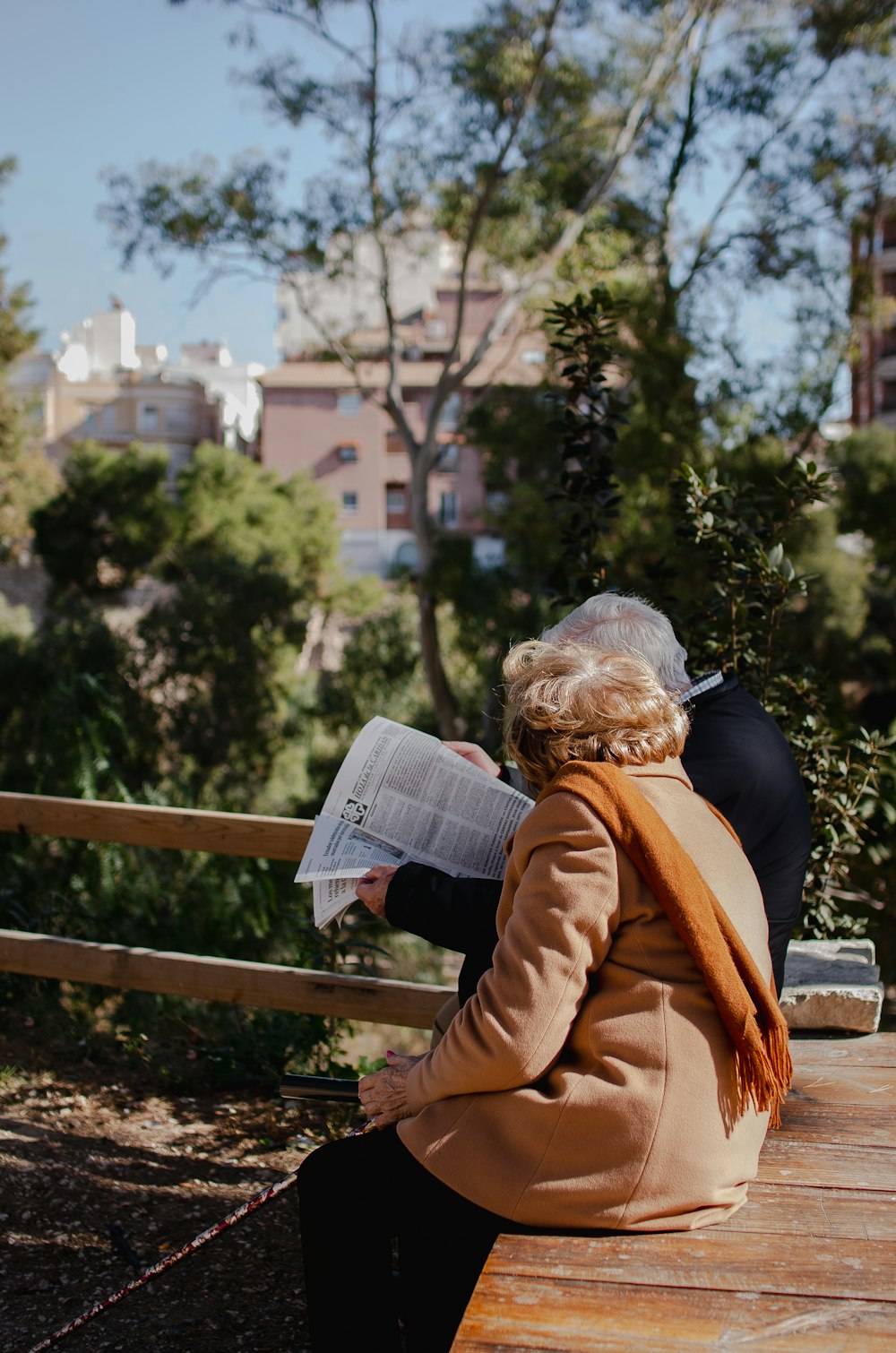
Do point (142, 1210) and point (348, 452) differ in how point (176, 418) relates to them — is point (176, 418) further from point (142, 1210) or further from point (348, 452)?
point (142, 1210)

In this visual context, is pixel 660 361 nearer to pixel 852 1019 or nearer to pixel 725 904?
pixel 852 1019

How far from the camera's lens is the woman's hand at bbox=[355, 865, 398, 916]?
6.55 feet

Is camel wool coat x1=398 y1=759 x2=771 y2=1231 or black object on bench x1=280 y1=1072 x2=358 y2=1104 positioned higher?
camel wool coat x1=398 y1=759 x2=771 y2=1231

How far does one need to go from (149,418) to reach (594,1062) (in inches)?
1930

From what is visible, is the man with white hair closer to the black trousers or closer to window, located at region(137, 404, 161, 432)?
the black trousers

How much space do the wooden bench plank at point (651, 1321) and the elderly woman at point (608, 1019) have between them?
0.45ft

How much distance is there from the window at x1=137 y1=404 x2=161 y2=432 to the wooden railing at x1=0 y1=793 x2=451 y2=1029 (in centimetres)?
4667

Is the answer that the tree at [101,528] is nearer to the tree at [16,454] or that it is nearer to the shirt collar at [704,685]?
the tree at [16,454]

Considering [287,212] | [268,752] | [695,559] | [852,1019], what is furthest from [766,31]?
[852,1019]

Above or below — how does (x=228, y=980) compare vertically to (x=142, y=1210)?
above

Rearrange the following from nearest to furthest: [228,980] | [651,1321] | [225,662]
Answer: [651,1321]
[228,980]
[225,662]

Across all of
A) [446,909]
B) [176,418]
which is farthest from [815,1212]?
[176,418]

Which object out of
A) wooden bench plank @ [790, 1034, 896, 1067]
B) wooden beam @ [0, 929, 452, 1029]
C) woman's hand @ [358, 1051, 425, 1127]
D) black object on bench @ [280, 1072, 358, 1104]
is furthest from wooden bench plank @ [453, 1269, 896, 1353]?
wooden beam @ [0, 929, 452, 1029]

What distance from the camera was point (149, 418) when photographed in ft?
156
